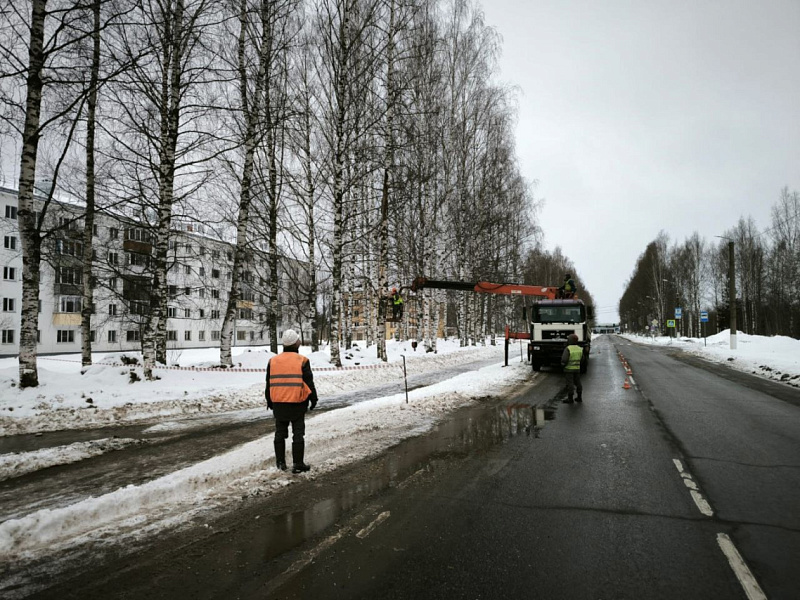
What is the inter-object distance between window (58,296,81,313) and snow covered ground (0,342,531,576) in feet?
103

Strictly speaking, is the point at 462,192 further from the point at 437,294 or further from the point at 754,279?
the point at 754,279

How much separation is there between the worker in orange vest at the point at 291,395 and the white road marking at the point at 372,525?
172 centimetres

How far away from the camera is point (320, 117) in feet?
68.4

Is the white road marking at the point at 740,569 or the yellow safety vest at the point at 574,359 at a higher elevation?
the yellow safety vest at the point at 574,359

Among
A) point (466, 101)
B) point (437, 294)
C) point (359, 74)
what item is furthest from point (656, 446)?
point (466, 101)

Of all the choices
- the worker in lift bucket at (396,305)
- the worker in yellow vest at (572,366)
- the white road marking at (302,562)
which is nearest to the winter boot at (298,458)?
the white road marking at (302,562)

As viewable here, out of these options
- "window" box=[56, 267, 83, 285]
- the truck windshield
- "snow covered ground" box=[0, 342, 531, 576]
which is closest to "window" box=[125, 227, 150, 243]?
"window" box=[56, 267, 83, 285]

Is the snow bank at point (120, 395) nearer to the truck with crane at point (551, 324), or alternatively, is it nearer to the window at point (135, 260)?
the window at point (135, 260)

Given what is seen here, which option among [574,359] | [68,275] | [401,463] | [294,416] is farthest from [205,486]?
[68,275]

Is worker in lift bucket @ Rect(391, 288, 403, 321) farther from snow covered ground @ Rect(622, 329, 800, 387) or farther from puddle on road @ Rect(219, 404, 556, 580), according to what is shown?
snow covered ground @ Rect(622, 329, 800, 387)

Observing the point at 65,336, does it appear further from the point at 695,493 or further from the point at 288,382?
the point at 695,493

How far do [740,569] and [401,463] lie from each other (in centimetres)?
378

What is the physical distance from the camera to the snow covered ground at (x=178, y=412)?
408 cm

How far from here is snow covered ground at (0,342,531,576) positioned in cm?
408
